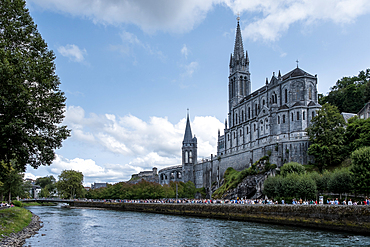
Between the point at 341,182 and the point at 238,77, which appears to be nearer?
the point at 341,182

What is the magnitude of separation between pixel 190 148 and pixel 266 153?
156ft

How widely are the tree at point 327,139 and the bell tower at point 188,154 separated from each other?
46989 millimetres

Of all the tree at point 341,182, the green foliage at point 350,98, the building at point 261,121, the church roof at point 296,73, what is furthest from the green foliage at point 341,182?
the green foliage at point 350,98

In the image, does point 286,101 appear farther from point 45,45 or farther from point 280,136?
point 45,45

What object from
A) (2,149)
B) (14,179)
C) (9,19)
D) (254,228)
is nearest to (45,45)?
(9,19)

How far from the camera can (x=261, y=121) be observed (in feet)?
229

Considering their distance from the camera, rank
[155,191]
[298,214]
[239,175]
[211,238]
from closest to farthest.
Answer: [211,238] → [298,214] → [239,175] → [155,191]

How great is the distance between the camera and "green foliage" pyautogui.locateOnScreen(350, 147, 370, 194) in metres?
36.0

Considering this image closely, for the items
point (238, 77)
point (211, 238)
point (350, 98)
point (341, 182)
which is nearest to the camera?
point (211, 238)

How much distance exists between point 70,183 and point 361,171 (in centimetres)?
9179

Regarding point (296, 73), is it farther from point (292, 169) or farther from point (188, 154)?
point (188, 154)

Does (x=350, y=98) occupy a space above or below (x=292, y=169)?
above

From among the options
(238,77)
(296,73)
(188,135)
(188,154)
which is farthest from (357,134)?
(188,135)

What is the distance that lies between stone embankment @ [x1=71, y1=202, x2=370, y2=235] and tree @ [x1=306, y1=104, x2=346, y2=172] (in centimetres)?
1819
